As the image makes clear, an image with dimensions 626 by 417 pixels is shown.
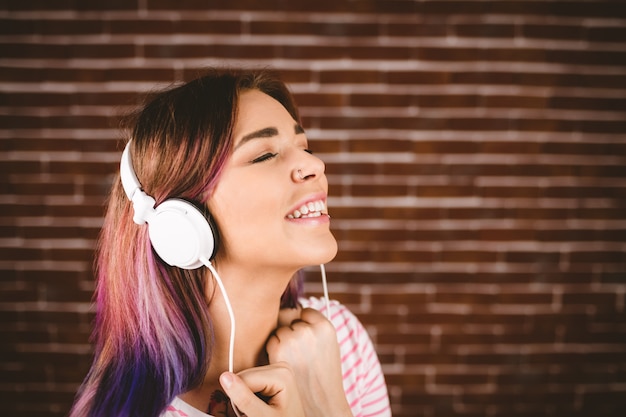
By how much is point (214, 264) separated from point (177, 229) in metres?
0.21

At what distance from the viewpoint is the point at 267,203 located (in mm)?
935

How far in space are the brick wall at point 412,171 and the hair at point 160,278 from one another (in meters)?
0.84

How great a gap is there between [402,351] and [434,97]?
113 centimetres

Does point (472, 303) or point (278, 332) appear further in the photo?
point (472, 303)

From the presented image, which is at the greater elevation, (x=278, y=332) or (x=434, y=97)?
(x=434, y=97)

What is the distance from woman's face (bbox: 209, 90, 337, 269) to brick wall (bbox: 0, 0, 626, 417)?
83cm

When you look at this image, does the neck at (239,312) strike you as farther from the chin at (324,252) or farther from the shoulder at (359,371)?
the shoulder at (359,371)

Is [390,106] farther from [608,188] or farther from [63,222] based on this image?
[63,222]

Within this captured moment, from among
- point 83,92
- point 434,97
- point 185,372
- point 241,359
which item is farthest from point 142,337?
point 434,97

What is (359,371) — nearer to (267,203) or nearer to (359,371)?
(359,371)

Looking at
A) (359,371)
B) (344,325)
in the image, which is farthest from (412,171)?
(359,371)

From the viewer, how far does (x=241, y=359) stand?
1063 mm

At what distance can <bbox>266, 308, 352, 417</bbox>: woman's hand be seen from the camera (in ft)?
3.22

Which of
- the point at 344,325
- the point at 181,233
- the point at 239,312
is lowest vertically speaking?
the point at 344,325
